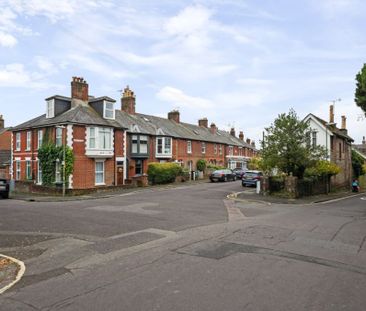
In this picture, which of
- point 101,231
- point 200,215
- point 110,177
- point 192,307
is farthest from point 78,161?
point 192,307

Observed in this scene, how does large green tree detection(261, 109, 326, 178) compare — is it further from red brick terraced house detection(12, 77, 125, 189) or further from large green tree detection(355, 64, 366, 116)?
red brick terraced house detection(12, 77, 125, 189)

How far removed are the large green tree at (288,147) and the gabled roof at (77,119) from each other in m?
14.3

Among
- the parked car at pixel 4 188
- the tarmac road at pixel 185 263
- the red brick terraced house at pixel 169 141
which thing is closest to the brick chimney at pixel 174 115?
the red brick terraced house at pixel 169 141

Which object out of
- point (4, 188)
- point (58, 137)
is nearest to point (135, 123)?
point (58, 137)

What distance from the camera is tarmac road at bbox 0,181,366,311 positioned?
5.38 metres

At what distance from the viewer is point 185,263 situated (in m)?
7.43

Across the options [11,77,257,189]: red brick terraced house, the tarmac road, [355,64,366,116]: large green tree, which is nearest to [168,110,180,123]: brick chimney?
[11,77,257,189]: red brick terraced house

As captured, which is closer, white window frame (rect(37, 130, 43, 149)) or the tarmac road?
the tarmac road

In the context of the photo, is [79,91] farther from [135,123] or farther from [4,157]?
[4,157]

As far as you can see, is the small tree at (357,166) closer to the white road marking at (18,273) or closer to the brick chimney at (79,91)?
the brick chimney at (79,91)

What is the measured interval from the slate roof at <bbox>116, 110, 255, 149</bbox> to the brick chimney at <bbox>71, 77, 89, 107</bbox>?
183 inches

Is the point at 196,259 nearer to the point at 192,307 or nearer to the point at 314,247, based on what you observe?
the point at 192,307

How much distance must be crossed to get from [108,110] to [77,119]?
4.34 m

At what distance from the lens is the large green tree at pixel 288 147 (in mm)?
24750
